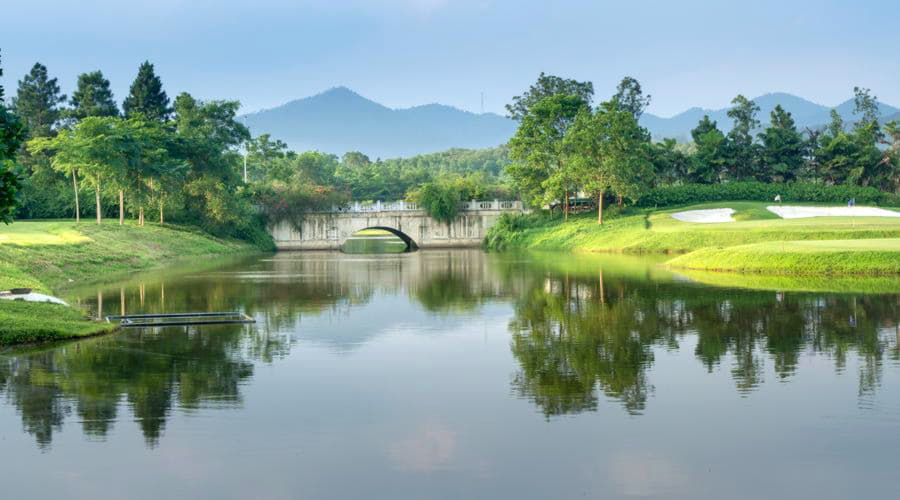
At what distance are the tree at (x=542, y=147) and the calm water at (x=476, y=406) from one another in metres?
51.8

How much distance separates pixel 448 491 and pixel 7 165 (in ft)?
61.3

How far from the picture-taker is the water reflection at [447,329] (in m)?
15.6

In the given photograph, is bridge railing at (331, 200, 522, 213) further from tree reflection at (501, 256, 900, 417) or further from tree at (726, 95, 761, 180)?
tree reflection at (501, 256, 900, 417)

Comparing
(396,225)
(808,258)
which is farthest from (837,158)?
(808,258)

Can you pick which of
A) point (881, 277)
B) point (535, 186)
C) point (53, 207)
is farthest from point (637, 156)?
point (53, 207)

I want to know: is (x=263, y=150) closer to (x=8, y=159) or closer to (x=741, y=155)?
(x=741, y=155)

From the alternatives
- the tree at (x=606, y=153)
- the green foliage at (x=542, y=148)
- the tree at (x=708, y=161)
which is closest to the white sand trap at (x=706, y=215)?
the tree at (x=606, y=153)

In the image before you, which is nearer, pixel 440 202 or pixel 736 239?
pixel 736 239

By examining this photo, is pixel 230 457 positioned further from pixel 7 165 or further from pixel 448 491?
pixel 7 165

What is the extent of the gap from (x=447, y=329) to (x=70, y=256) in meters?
29.2

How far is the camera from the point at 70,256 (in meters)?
46.8

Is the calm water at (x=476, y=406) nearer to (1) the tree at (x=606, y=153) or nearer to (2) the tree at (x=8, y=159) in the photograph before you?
(2) the tree at (x=8, y=159)

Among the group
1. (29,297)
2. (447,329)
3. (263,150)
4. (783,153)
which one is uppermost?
(263,150)

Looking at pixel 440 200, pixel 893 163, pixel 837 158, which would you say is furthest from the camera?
pixel 837 158
